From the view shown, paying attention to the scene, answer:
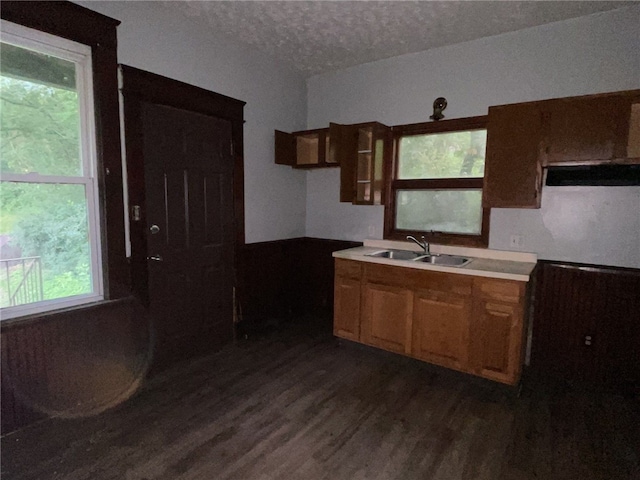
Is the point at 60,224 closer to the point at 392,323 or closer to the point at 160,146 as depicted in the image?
the point at 160,146

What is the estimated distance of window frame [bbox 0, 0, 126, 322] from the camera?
2.02 m

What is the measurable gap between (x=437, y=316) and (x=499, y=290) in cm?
51

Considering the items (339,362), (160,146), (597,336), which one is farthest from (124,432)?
(597,336)

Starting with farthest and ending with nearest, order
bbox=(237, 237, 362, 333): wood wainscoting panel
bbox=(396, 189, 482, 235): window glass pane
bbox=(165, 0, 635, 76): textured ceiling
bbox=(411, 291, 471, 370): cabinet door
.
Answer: bbox=(237, 237, 362, 333): wood wainscoting panel
bbox=(396, 189, 482, 235): window glass pane
bbox=(411, 291, 471, 370): cabinet door
bbox=(165, 0, 635, 76): textured ceiling

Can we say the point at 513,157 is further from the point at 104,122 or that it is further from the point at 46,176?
the point at 46,176

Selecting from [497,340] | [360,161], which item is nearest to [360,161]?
[360,161]

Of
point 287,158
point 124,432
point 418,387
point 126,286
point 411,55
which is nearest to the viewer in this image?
point 124,432

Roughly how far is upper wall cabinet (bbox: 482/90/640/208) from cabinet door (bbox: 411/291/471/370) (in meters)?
0.85

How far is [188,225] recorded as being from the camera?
2.92 meters

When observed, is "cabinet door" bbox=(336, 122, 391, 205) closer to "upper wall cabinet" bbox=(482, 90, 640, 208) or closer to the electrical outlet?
"upper wall cabinet" bbox=(482, 90, 640, 208)

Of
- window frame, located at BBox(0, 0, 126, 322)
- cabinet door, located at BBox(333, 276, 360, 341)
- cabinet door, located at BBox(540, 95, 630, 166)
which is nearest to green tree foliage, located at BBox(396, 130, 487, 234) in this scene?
cabinet door, located at BBox(540, 95, 630, 166)

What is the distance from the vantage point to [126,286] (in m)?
2.49

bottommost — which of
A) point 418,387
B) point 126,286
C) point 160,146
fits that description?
point 418,387

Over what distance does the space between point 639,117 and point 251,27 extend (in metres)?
2.92
